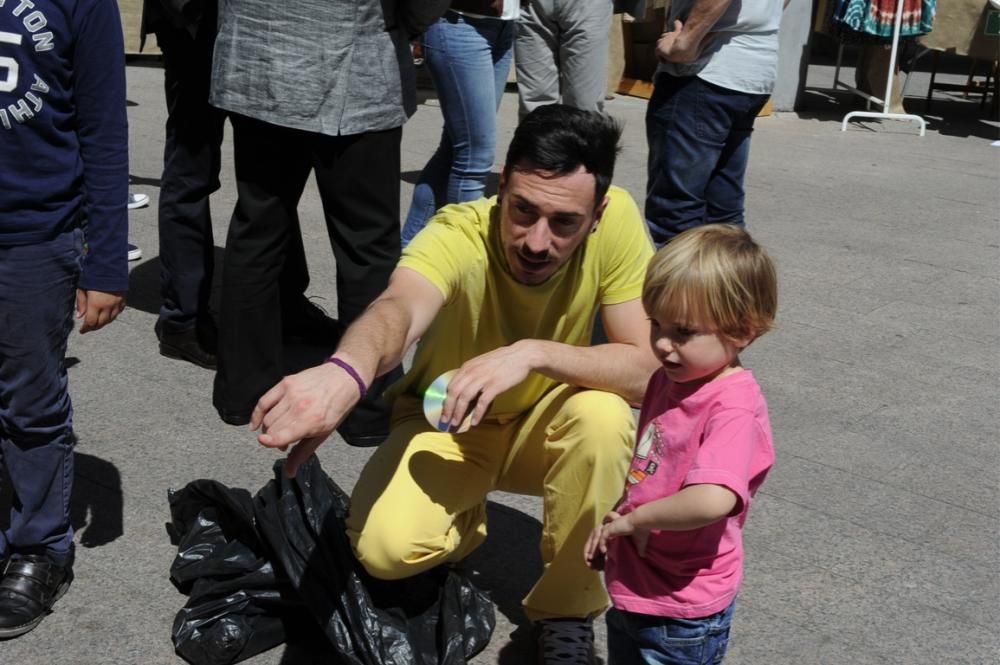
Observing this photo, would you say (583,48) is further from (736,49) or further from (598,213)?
(598,213)

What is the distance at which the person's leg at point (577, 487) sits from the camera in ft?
8.91

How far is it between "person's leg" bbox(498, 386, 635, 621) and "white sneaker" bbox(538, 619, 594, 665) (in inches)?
0.8

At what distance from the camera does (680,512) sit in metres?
2.15

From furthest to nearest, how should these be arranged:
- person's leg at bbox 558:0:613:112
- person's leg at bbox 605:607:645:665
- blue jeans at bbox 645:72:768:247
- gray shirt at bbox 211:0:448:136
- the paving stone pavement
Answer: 1. person's leg at bbox 558:0:613:112
2. blue jeans at bbox 645:72:768:247
3. gray shirt at bbox 211:0:448:136
4. the paving stone pavement
5. person's leg at bbox 605:607:645:665

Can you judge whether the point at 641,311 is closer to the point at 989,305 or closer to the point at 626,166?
the point at 989,305

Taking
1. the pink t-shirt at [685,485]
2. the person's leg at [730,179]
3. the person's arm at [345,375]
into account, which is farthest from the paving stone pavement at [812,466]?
the person's arm at [345,375]

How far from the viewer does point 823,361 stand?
4.78 metres

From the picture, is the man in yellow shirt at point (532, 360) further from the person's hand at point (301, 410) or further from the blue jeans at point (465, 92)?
the blue jeans at point (465, 92)

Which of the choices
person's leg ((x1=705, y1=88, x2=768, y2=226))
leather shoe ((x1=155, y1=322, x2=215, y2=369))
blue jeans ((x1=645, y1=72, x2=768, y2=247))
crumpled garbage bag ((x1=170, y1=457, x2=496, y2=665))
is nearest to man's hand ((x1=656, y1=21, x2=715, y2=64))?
blue jeans ((x1=645, y1=72, x2=768, y2=247))

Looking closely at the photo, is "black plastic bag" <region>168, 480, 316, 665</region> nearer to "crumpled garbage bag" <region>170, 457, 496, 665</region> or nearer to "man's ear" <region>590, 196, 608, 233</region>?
"crumpled garbage bag" <region>170, 457, 496, 665</region>

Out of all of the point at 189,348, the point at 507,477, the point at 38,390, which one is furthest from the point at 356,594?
the point at 189,348

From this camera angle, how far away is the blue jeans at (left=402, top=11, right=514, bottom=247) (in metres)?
4.81

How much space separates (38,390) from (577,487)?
118 cm

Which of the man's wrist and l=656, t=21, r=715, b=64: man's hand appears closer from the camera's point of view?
the man's wrist
